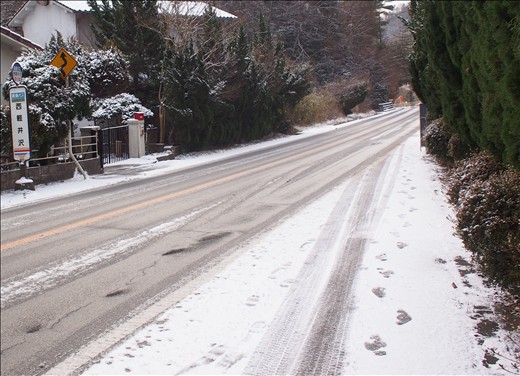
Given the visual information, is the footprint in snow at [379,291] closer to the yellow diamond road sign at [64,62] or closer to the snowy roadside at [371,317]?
the snowy roadside at [371,317]

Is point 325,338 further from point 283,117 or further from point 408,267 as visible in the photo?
point 283,117

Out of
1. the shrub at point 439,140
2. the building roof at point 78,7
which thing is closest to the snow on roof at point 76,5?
the building roof at point 78,7

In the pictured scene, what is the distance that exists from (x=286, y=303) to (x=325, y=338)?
31.3 inches

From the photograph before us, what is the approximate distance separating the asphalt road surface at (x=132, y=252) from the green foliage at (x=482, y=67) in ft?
7.31

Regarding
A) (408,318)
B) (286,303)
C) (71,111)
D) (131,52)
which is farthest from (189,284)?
(131,52)

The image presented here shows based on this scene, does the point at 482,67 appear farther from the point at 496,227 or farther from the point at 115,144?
the point at 115,144

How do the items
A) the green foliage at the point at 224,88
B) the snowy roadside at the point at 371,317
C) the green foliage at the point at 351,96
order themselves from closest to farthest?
the snowy roadside at the point at 371,317 → the green foliage at the point at 224,88 → the green foliage at the point at 351,96

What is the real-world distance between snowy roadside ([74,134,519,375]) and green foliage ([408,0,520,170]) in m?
1.58

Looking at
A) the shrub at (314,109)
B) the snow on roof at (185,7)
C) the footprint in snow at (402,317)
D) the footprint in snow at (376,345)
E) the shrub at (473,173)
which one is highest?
the snow on roof at (185,7)

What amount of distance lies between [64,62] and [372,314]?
12438 mm

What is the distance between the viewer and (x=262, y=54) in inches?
1169

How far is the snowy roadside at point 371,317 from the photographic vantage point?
380 cm

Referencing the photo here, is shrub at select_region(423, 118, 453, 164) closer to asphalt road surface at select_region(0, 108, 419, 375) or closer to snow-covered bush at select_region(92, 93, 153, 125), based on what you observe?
asphalt road surface at select_region(0, 108, 419, 375)

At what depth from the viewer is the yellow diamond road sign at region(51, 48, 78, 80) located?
14.2 metres
